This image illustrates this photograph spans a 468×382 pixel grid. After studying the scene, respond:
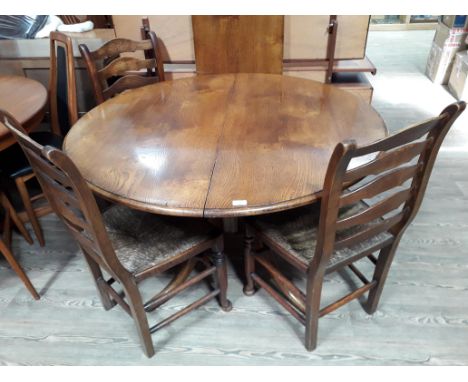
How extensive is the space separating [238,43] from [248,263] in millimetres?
1423

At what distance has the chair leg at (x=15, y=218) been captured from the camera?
1.84 m

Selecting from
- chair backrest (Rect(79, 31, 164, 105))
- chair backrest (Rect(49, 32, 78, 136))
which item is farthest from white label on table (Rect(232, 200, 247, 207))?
chair backrest (Rect(49, 32, 78, 136))

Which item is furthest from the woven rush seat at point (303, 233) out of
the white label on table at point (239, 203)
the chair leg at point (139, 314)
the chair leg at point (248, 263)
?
the chair leg at point (139, 314)

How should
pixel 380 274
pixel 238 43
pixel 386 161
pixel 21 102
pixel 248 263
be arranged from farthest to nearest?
pixel 238 43 < pixel 21 102 < pixel 248 263 < pixel 380 274 < pixel 386 161

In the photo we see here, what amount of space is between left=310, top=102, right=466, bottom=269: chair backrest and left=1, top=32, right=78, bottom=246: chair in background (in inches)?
59.1

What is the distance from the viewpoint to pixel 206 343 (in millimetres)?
1483

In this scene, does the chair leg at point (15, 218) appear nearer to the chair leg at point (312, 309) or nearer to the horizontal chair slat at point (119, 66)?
the horizontal chair slat at point (119, 66)

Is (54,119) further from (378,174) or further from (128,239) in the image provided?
(378,174)

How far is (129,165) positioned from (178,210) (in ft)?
1.01

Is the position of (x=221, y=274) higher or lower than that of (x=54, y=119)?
lower

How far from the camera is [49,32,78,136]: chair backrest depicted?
1.88 m

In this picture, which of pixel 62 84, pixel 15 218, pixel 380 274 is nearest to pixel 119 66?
pixel 62 84

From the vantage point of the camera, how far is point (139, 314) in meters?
1.29
